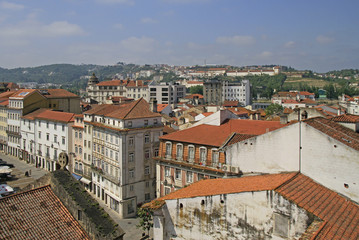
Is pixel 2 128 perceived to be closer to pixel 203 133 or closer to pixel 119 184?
pixel 119 184

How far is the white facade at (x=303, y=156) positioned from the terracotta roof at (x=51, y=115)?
44.8 m

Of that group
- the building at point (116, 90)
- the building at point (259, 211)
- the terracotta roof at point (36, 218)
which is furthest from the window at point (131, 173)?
the building at point (116, 90)

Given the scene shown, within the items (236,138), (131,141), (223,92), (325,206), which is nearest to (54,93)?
(131,141)

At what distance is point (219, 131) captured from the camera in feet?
115

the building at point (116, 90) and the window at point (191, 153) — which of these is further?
the building at point (116, 90)

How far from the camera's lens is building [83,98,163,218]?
44312 mm

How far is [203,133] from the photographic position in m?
35.4

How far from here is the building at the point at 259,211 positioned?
1495 cm

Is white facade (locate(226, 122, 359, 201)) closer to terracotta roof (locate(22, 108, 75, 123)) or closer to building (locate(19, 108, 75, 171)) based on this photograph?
building (locate(19, 108, 75, 171))

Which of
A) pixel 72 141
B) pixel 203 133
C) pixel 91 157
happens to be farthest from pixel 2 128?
pixel 203 133

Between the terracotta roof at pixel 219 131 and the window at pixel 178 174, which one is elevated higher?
the terracotta roof at pixel 219 131

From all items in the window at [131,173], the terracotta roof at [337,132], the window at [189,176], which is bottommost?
the window at [131,173]

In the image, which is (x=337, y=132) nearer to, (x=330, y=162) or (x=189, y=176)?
(x=330, y=162)

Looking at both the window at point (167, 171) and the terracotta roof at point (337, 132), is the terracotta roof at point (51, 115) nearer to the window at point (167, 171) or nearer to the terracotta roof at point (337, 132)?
the window at point (167, 171)
